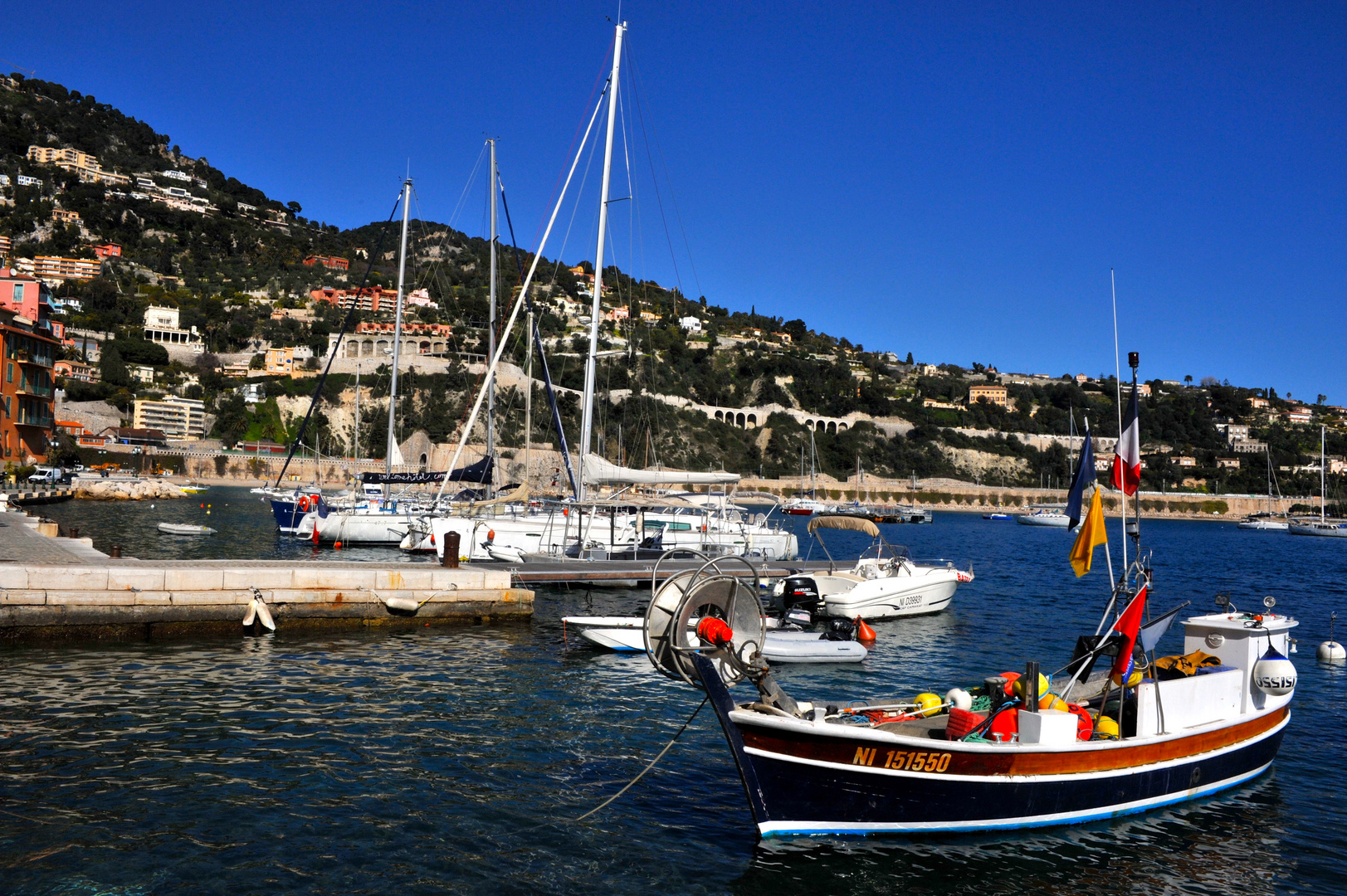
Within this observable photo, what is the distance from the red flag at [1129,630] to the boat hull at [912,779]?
79 cm

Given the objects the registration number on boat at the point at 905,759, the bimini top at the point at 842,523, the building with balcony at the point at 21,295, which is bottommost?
the registration number on boat at the point at 905,759

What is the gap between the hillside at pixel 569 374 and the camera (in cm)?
11194

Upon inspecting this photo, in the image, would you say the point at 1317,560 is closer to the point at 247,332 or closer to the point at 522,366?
the point at 522,366

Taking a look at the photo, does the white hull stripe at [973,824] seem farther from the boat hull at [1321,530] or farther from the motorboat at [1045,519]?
the boat hull at [1321,530]

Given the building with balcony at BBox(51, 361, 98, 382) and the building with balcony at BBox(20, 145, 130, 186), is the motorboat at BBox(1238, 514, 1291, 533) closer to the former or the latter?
the building with balcony at BBox(51, 361, 98, 382)

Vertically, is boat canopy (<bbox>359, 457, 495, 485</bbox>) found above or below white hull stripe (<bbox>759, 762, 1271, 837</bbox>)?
above

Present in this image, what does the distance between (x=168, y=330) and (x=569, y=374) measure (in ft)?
197

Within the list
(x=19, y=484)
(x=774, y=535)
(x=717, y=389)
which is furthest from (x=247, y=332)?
(x=774, y=535)

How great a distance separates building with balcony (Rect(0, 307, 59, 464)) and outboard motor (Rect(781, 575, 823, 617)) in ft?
166

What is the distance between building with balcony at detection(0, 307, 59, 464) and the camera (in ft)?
171

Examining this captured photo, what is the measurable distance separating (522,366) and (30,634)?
3618 inches

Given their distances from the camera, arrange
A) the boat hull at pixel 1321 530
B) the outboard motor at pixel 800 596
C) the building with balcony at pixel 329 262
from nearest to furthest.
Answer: the outboard motor at pixel 800 596 → the boat hull at pixel 1321 530 → the building with balcony at pixel 329 262

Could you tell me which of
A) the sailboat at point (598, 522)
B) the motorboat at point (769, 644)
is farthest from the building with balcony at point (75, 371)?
the motorboat at point (769, 644)

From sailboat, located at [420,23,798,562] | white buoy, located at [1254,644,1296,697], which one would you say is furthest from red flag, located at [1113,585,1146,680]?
sailboat, located at [420,23,798,562]
